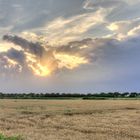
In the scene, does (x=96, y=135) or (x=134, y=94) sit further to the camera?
(x=134, y=94)

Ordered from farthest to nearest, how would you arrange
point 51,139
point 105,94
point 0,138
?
point 105,94 < point 51,139 < point 0,138

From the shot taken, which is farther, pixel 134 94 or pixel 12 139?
pixel 134 94

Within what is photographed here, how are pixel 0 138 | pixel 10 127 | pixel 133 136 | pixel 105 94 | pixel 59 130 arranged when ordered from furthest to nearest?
pixel 105 94
pixel 10 127
pixel 59 130
pixel 133 136
pixel 0 138

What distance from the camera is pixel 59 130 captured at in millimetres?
31141

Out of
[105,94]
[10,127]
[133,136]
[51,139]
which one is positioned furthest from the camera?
[105,94]

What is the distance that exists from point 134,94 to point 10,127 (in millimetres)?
153505

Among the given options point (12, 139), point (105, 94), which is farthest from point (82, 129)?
point (105, 94)

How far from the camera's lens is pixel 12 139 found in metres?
22.9

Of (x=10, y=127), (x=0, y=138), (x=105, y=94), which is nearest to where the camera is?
(x=0, y=138)

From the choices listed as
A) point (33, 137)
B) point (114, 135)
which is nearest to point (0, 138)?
point (33, 137)

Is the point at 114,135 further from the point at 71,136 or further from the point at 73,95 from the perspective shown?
the point at 73,95

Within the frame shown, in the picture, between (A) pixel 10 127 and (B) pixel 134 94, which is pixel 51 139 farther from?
(B) pixel 134 94

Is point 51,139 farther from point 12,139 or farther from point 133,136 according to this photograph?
point 133,136

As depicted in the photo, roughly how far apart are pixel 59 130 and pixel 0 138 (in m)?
9.22
